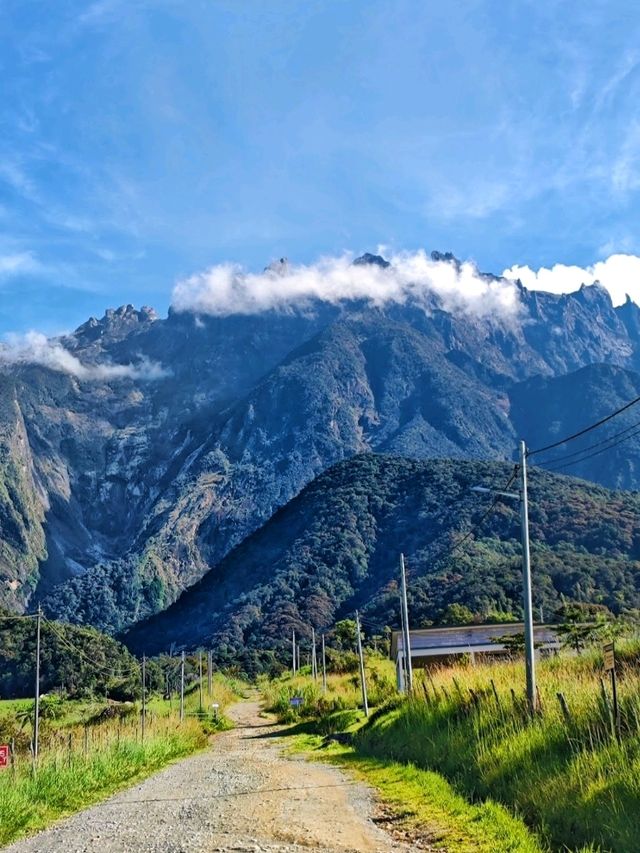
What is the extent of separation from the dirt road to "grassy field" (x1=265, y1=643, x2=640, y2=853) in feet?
3.70

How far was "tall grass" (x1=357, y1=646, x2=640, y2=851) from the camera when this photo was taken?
9.52m

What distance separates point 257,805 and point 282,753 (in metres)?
16.1

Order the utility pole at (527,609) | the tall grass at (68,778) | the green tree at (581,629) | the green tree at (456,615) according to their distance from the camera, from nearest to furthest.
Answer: the tall grass at (68,778), the utility pole at (527,609), the green tree at (581,629), the green tree at (456,615)

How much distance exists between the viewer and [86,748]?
2306 cm

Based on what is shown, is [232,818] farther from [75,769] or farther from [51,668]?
[51,668]

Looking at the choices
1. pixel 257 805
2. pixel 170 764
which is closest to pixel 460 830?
pixel 257 805

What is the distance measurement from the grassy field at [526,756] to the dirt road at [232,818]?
1.13 metres

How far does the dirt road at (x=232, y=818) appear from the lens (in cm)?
1058

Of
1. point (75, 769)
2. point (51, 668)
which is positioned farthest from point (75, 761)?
point (51, 668)

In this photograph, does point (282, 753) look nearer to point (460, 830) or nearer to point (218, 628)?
point (460, 830)

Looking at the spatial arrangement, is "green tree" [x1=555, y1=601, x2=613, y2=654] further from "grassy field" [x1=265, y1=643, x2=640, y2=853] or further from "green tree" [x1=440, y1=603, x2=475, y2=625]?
"green tree" [x1=440, y1=603, x2=475, y2=625]

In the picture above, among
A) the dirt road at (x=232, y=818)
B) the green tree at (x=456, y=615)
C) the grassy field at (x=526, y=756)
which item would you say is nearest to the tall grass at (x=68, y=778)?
the dirt road at (x=232, y=818)

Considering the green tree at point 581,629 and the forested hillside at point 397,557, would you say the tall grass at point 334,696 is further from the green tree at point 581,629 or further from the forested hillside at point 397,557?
the forested hillside at point 397,557

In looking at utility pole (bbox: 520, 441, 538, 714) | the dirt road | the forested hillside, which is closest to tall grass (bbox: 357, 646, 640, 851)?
utility pole (bbox: 520, 441, 538, 714)
